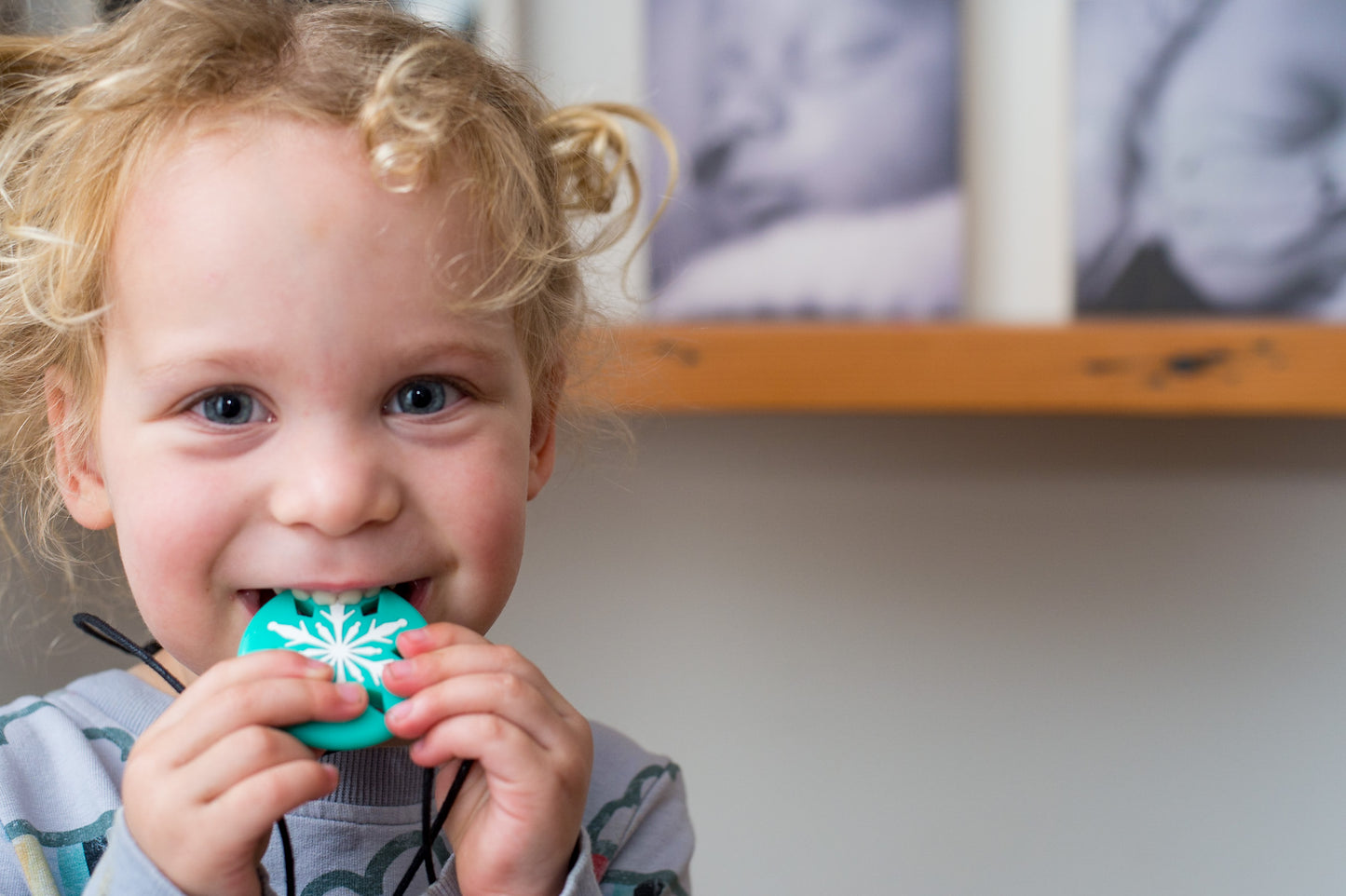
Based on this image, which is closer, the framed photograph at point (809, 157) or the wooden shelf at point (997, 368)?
the wooden shelf at point (997, 368)

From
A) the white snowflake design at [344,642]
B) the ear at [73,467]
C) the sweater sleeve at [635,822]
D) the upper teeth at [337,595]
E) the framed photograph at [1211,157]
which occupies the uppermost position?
the framed photograph at [1211,157]

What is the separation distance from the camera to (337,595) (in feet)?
2.13

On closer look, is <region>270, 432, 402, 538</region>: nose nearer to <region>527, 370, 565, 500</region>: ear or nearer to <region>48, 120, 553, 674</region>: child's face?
<region>48, 120, 553, 674</region>: child's face

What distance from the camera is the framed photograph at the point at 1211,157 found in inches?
43.0

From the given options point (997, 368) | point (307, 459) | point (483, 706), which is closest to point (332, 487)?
point (307, 459)

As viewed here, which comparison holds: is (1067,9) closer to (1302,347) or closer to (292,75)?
(1302,347)

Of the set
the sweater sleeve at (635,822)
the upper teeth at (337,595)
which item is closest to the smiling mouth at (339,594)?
the upper teeth at (337,595)

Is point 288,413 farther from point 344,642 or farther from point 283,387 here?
point 344,642

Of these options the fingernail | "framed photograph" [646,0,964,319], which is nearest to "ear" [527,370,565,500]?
the fingernail

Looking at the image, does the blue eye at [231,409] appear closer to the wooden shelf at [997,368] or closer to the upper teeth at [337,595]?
the upper teeth at [337,595]

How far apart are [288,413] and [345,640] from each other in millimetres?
115

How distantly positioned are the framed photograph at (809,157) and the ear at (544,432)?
36 centimetres

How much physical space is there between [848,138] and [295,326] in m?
0.66

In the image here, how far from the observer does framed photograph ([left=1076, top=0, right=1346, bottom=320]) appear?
3.59 ft
